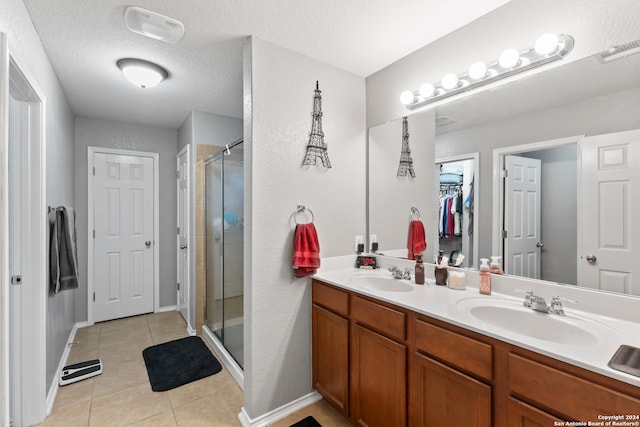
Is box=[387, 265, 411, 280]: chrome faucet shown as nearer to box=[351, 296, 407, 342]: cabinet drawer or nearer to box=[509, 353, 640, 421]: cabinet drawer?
box=[351, 296, 407, 342]: cabinet drawer

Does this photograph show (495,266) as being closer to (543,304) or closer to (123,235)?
(543,304)

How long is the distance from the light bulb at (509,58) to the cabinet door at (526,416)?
5.03 ft

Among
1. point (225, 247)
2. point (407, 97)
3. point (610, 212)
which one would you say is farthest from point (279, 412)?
point (407, 97)

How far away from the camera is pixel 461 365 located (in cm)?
119

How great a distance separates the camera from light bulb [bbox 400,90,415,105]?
6.62 feet

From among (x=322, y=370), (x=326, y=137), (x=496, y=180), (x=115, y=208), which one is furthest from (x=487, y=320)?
(x=115, y=208)

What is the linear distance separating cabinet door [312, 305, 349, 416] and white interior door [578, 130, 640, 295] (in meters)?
1.26

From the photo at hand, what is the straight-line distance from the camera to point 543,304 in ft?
4.30

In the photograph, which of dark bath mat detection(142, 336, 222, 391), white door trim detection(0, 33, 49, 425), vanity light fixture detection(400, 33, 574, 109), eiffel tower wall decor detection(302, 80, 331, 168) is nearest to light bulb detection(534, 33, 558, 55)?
vanity light fixture detection(400, 33, 574, 109)

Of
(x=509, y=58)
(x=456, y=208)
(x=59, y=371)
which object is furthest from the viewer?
(x=59, y=371)

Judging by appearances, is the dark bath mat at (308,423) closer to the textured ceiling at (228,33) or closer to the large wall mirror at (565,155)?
the large wall mirror at (565,155)

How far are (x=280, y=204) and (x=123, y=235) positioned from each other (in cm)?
277

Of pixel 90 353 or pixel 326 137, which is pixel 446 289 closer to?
pixel 326 137

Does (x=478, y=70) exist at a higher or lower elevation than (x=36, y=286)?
higher
